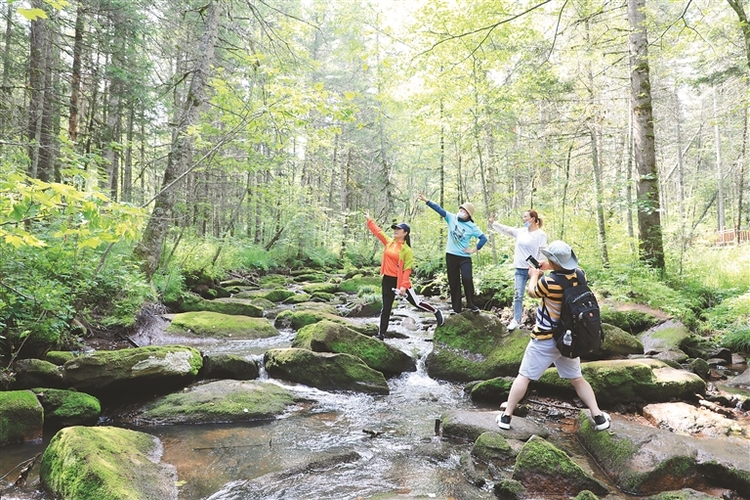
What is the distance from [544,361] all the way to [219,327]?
7022mm

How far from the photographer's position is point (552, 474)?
148 inches

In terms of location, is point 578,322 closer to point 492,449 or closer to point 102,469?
point 492,449

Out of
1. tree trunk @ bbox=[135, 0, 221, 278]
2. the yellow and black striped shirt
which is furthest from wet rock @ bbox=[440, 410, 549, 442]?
tree trunk @ bbox=[135, 0, 221, 278]

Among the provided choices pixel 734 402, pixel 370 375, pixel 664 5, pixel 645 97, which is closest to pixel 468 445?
pixel 370 375

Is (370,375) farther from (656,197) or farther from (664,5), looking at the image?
(664,5)

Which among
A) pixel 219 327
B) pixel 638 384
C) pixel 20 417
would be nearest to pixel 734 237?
pixel 638 384

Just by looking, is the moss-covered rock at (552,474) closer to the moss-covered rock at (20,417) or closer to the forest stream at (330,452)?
the forest stream at (330,452)

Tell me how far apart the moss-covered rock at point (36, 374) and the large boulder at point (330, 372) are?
2.94 metres

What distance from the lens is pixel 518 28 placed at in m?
12.8

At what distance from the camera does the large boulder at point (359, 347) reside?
24.7 feet

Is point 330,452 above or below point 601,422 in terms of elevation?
below

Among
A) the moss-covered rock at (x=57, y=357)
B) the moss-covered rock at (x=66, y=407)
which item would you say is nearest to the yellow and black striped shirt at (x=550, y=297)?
the moss-covered rock at (x=66, y=407)

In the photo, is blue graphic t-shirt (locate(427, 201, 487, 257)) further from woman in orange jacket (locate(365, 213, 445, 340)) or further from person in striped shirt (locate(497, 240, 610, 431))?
person in striped shirt (locate(497, 240, 610, 431))

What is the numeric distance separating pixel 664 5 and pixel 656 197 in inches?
482
